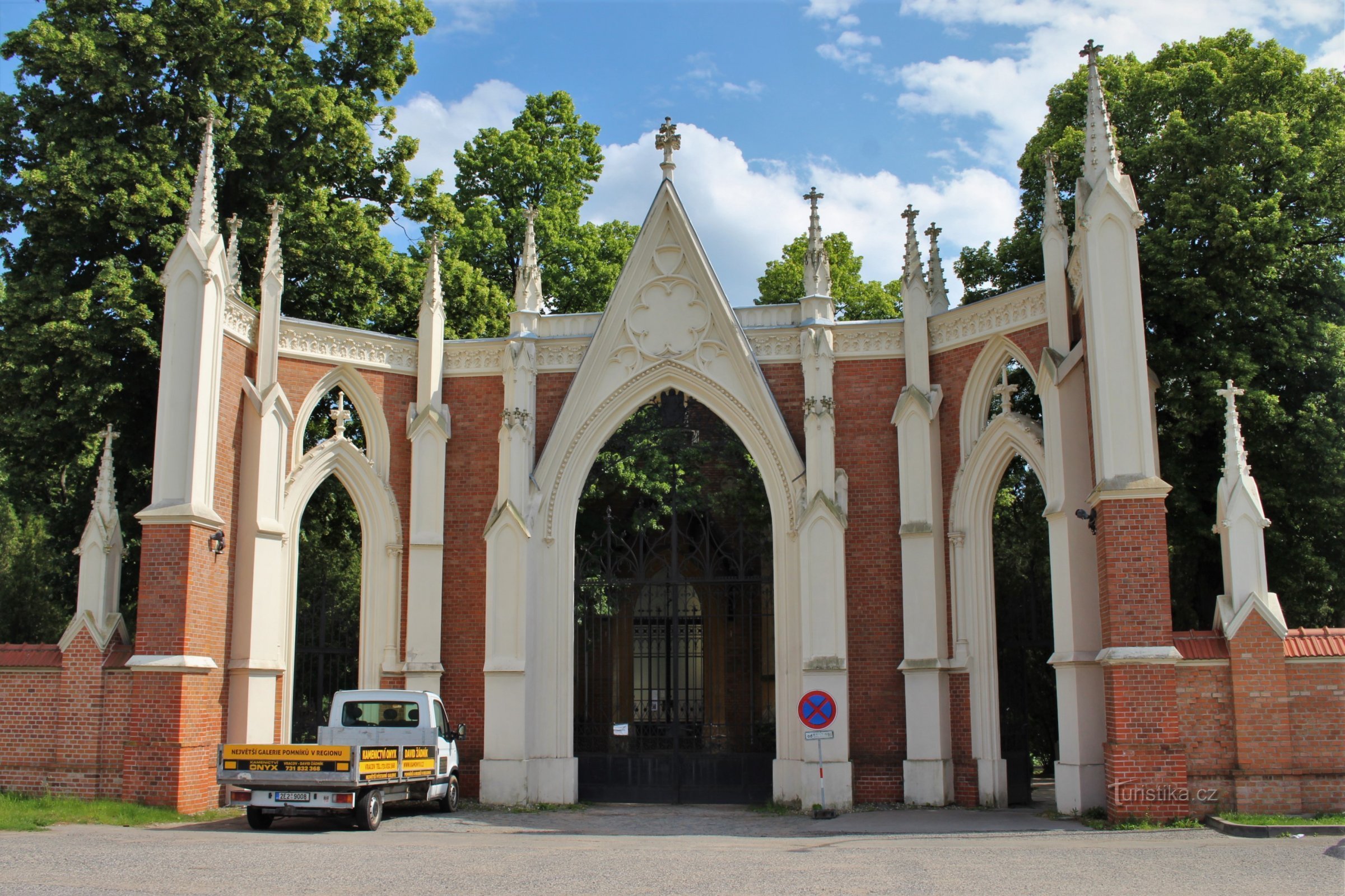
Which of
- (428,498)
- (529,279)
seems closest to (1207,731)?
(428,498)

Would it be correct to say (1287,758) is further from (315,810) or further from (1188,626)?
(315,810)

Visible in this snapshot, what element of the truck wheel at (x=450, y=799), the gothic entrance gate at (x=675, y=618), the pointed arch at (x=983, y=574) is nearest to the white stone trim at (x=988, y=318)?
the pointed arch at (x=983, y=574)

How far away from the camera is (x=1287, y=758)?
41.2ft

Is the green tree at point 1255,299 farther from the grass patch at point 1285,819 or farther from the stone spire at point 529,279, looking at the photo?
the stone spire at point 529,279

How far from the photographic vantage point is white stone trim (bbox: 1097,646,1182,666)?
12.7 m

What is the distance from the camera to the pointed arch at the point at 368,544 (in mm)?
16922

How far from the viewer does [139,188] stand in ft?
57.0

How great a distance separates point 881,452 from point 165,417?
31.1 ft

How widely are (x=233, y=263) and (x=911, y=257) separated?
9.72 m

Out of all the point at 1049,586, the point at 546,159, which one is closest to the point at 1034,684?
the point at 1049,586

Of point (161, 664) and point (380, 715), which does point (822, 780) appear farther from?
point (161, 664)

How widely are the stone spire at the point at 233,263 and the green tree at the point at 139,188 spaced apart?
3.40ft

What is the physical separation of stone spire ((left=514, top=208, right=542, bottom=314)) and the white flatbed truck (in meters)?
6.02

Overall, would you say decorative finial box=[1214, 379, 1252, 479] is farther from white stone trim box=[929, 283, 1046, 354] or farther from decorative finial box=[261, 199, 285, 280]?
decorative finial box=[261, 199, 285, 280]
